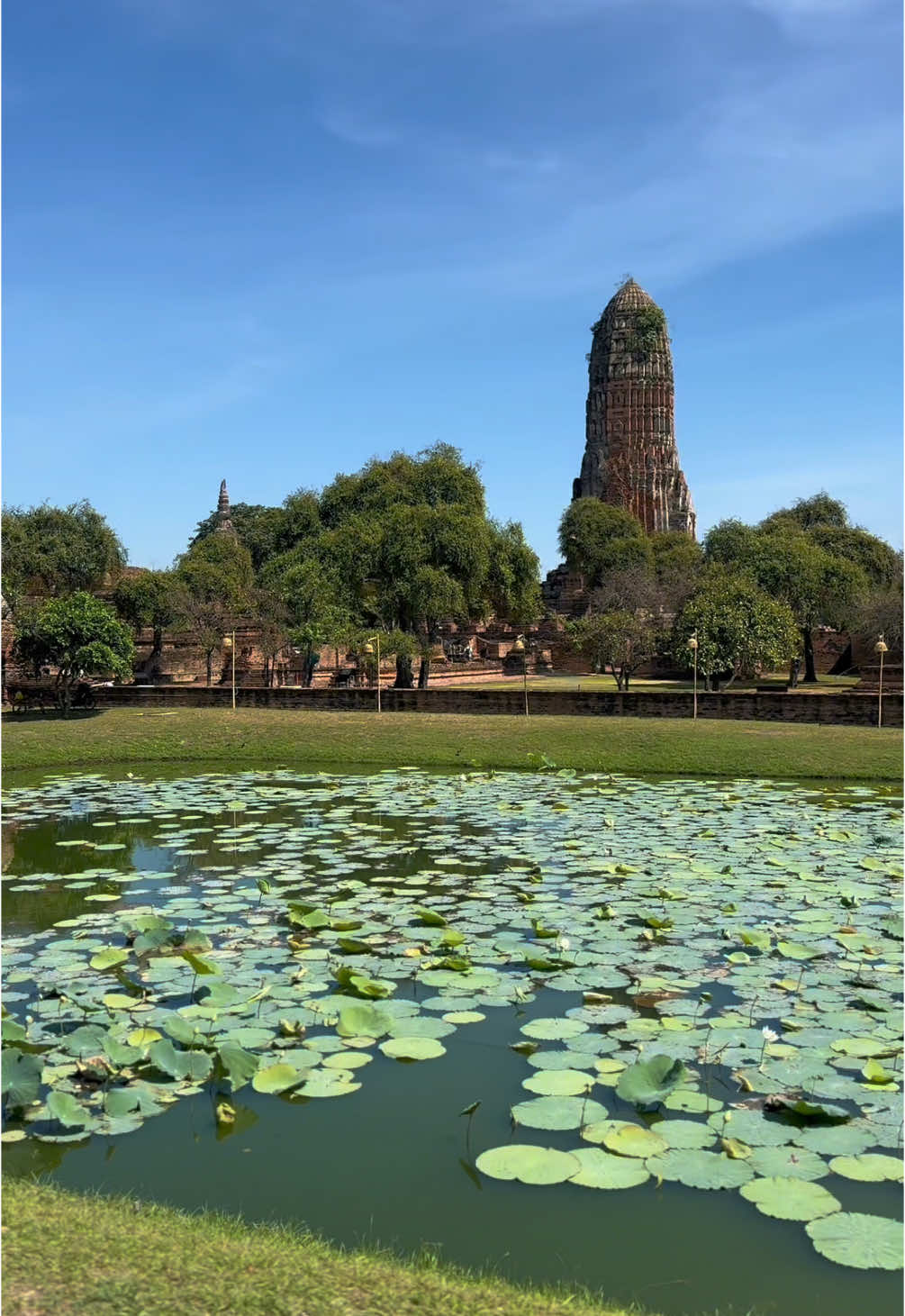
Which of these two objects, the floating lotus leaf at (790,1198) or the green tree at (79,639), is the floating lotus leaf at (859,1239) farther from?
the green tree at (79,639)

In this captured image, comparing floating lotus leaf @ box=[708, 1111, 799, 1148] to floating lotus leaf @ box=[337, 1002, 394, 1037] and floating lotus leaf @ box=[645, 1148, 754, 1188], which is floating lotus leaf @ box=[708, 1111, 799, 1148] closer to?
floating lotus leaf @ box=[645, 1148, 754, 1188]

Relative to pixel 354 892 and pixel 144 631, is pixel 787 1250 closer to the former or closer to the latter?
pixel 354 892

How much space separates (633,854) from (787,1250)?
21.5 feet

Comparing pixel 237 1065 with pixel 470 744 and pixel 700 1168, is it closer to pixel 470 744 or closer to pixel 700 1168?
pixel 700 1168

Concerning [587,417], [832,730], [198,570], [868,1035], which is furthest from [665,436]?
[868,1035]

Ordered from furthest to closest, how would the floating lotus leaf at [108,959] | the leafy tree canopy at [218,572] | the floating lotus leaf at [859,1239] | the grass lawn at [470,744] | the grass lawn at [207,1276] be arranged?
the leafy tree canopy at [218,572] < the grass lawn at [470,744] < the floating lotus leaf at [108,959] < the floating lotus leaf at [859,1239] < the grass lawn at [207,1276]

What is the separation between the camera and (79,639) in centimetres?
2438

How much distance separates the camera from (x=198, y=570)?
4241 centimetres

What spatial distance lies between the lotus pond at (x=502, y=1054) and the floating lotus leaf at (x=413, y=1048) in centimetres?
2

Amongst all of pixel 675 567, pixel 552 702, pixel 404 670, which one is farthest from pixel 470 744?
pixel 675 567

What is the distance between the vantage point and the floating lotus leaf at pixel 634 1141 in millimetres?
4828

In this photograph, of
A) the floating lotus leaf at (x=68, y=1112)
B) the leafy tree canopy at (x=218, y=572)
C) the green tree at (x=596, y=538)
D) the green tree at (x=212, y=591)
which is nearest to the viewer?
the floating lotus leaf at (x=68, y=1112)

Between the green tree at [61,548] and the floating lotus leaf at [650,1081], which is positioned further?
the green tree at [61,548]

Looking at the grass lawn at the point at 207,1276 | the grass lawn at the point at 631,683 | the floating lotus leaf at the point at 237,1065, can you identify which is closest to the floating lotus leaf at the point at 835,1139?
the grass lawn at the point at 207,1276
